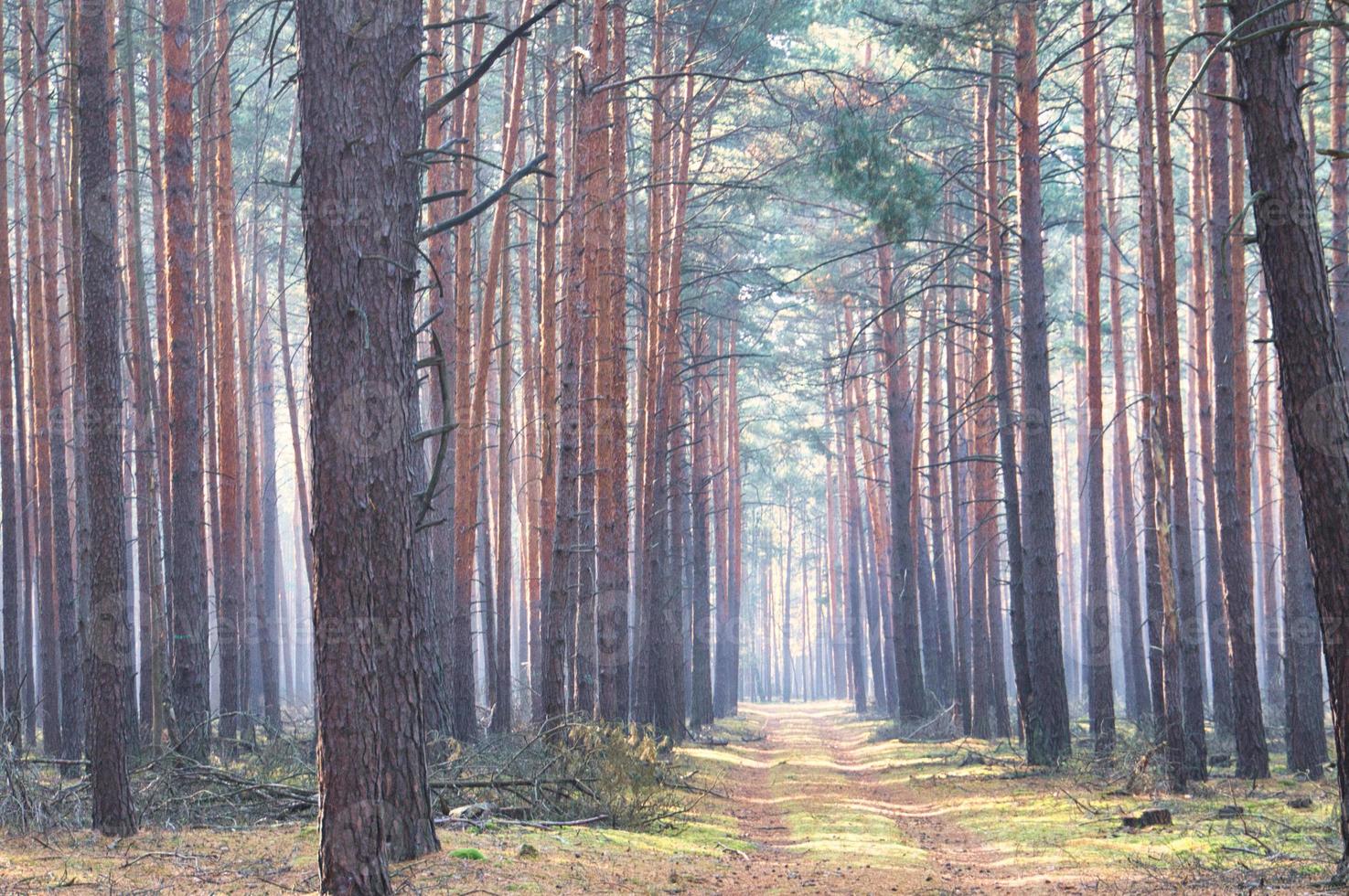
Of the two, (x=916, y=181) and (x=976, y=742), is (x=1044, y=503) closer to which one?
(x=916, y=181)

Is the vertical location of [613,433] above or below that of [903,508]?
above

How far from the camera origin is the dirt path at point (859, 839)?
762 centimetres

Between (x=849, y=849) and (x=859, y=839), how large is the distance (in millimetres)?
630

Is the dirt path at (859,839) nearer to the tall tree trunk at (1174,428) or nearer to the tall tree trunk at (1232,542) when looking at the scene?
the tall tree trunk at (1174,428)

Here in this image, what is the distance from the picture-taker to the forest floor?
6441 mm

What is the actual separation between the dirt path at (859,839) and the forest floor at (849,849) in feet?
0.11

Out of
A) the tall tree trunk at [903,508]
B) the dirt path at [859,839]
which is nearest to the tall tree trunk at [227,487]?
the dirt path at [859,839]

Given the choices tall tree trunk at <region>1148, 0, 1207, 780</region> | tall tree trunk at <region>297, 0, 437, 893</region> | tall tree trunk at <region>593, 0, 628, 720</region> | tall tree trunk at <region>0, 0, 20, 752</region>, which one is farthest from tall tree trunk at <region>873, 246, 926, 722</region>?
tall tree trunk at <region>297, 0, 437, 893</region>

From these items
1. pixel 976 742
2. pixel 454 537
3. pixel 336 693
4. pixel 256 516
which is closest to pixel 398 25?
pixel 336 693

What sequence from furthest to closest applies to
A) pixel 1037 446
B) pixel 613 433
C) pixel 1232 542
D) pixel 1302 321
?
pixel 1037 446, pixel 613 433, pixel 1232 542, pixel 1302 321

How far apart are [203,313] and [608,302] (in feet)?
25.9

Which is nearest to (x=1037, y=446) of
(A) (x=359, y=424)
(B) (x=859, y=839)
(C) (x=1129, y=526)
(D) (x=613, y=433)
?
(D) (x=613, y=433)

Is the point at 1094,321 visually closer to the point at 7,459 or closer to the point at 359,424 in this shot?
the point at 359,424

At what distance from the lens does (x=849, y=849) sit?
30.4 ft
